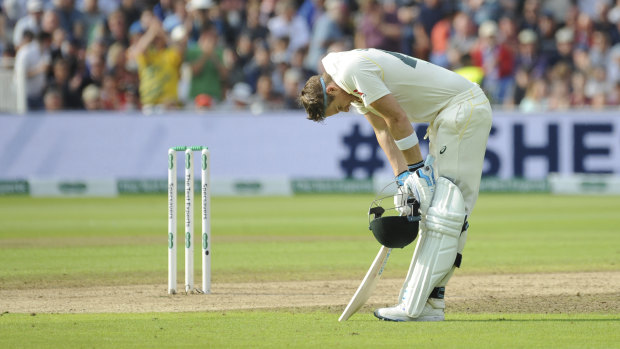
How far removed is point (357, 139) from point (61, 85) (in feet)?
16.8

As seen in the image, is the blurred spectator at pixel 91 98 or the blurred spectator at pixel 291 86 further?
the blurred spectator at pixel 291 86

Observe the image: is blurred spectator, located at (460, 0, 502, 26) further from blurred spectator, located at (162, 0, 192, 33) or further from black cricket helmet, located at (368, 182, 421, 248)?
black cricket helmet, located at (368, 182, 421, 248)

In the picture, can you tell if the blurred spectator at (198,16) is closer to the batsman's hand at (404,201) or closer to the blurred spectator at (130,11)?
the blurred spectator at (130,11)

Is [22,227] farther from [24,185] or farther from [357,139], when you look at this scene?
[357,139]

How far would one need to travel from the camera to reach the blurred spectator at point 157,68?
17109 mm

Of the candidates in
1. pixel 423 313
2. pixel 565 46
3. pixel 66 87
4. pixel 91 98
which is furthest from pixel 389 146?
pixel 565 46

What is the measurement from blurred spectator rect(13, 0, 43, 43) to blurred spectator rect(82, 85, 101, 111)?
4.98ft

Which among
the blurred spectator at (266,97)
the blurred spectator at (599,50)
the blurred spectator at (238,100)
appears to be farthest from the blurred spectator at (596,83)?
the blurred spectator at (238,100)

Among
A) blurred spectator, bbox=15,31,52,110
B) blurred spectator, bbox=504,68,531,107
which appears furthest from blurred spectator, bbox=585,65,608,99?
blurred spectator, bbox=15,31,52,110

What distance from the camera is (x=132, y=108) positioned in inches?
709

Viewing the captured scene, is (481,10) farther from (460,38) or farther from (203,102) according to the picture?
(203,102)

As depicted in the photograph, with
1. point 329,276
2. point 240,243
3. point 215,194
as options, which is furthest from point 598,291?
point 215,194

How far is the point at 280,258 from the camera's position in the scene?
10141 mm

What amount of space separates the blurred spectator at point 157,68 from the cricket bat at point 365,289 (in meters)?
11.1
